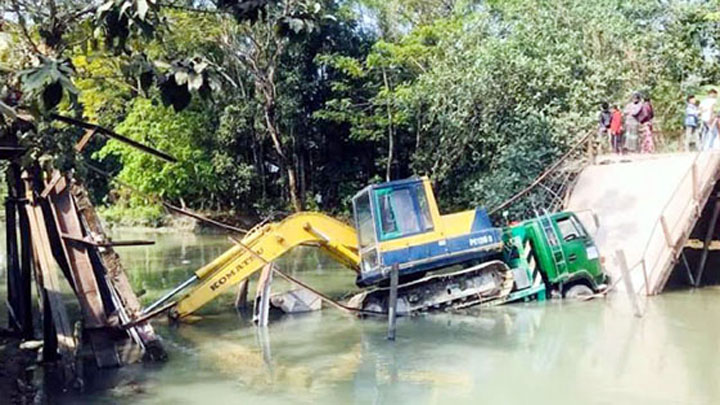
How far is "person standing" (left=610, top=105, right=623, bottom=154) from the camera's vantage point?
18.1 meters

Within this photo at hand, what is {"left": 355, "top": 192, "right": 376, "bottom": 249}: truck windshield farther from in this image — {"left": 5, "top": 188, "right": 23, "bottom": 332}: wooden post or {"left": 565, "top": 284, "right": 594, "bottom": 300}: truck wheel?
{"left": 5, "top": 188, "right": 23, "bottom": 332}: wooden post

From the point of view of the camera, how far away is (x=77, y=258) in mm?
9656

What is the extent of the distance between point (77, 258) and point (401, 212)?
17.5ft

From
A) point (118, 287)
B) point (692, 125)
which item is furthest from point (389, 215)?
point (692, 125)

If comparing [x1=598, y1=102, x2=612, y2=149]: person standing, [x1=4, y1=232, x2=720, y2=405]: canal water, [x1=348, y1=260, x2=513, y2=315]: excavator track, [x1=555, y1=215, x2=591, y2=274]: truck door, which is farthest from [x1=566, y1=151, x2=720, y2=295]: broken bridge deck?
[x1=348, y1=260, x2=513, y2=315]: excavator track

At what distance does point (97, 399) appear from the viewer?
8266 millimetres

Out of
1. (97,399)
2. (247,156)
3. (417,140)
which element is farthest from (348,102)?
(97,399)

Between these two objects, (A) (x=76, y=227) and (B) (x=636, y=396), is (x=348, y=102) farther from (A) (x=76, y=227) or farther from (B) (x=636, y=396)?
(B) (x=636, y=396)

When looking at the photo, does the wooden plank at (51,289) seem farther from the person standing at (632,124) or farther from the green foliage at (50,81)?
the person standing at (632,124)

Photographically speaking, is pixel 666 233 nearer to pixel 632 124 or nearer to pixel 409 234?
pixel 632 124

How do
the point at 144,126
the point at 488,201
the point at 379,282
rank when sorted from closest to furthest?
the point at 379,282, the point at 488,201, the point at 144,126

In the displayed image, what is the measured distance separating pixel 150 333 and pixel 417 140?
1917 centimetres

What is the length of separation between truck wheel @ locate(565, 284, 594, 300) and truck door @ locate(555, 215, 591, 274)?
35cm

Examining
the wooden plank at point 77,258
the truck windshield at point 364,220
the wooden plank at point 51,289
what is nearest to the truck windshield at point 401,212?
the truck windshield at point 364,220
